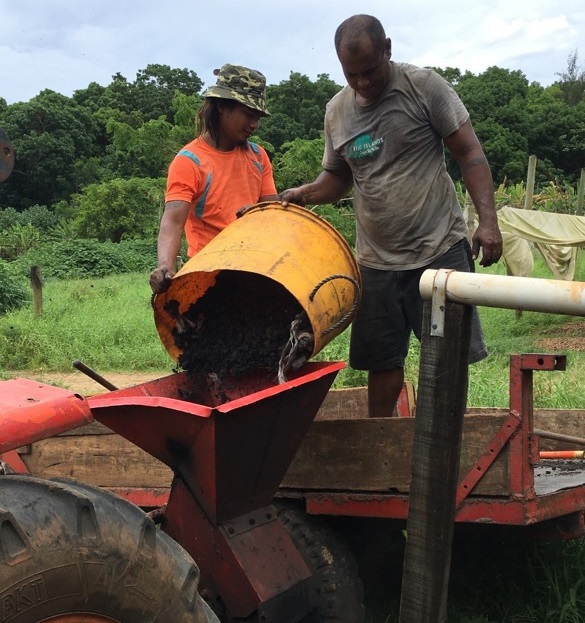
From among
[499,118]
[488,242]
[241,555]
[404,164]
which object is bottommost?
[241,555]

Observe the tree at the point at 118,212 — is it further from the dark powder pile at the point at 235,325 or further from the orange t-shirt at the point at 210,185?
the dark powder pile at the point at 235,325

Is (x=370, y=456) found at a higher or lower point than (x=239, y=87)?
lower

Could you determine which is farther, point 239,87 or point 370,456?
point 239,87

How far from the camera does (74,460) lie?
3.46m

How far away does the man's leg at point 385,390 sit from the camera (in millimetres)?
3818

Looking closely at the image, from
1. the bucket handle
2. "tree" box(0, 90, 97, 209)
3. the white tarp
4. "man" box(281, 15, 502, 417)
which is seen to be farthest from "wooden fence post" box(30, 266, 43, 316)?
"tree" box(0, 90, 97, 209)

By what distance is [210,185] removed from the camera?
3.72 m

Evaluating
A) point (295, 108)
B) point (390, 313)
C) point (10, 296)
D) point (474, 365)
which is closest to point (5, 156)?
point (390, 313)

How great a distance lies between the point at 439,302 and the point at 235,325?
1.37 metres

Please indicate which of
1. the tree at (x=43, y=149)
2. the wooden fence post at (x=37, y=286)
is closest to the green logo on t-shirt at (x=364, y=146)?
the wooden fence post at (x=37, y=286)

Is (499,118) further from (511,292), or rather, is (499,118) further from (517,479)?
(511,292)

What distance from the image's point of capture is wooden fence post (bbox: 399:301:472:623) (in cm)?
217

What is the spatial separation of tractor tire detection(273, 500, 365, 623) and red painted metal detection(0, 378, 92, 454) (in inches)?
45.6

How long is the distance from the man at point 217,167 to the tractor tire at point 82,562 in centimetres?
172
